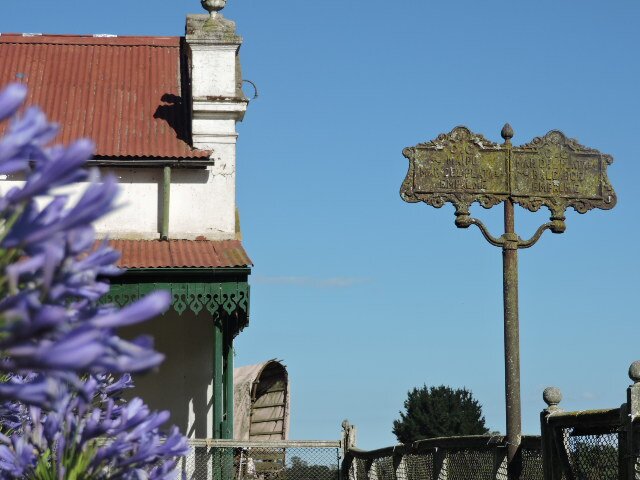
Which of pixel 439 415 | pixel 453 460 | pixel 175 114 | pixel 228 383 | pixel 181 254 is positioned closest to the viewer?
pixel 453 460

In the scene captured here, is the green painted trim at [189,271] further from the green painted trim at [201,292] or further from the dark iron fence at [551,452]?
the dark iron fence at [551,452]

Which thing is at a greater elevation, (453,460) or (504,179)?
(504,179)

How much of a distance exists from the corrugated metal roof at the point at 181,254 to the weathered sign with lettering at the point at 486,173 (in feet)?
12.8

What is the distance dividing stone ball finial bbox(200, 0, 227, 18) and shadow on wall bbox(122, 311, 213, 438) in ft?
17.1

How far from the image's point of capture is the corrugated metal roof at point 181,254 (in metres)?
17.9

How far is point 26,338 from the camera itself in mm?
2211

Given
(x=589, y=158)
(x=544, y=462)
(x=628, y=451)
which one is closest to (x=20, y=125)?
(x=628, y=451)

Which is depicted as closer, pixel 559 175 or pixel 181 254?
pixel 559 175

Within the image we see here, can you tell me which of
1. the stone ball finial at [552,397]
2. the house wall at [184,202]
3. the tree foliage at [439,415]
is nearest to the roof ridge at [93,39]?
the house wall at [184,202]

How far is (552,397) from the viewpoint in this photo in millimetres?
11211

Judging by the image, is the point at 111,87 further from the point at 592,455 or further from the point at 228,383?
the point at 592,455

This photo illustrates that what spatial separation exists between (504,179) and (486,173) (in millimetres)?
Answer: 235

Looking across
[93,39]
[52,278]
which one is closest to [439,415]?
[93,39]

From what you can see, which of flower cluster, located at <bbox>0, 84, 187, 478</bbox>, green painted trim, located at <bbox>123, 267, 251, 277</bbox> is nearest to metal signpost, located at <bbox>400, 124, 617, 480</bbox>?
green painted trim, located at <bbox>123, 267, 251, 277</bbox>
